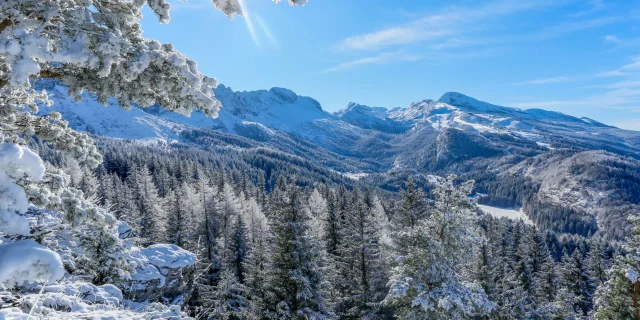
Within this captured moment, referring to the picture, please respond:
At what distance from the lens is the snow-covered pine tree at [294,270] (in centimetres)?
1795

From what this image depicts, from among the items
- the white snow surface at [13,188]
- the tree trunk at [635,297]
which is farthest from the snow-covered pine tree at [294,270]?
the white snow surface at [13,188]

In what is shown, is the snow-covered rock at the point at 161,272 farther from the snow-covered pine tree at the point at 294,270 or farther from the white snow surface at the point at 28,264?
the white snow surface at the point at 28,264

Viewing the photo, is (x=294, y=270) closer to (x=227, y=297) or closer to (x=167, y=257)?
(x=167, y=257)

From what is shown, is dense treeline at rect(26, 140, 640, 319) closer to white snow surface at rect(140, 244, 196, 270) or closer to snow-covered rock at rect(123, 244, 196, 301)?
snow-covered rock at rect(123, 244, 196, 301)

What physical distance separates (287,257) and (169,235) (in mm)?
19202

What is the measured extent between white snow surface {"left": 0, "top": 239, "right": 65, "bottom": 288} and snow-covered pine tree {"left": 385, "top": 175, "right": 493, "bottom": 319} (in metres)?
13.1

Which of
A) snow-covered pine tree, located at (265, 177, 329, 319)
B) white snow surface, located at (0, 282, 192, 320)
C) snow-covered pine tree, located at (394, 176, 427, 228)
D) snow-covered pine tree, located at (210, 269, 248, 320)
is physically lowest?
snow-covered pine tree, located at (210, 269, 248, 320)

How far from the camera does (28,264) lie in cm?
347

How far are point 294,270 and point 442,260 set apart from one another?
24.7 ft

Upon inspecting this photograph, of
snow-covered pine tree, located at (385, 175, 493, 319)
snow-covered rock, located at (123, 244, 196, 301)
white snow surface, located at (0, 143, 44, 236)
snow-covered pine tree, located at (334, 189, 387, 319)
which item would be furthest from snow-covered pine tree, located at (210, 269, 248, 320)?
white snow surface, located at (0, 143, 44, 236)

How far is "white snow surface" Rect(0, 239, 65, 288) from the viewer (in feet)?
11.2

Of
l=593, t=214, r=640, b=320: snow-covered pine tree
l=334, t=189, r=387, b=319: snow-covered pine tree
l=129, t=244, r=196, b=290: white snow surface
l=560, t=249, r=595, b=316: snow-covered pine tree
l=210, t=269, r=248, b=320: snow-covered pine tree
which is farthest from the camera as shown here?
l=560, t=249, r=595, b=316: snow-covered pine tree

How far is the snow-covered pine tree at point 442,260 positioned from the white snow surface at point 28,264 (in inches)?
515

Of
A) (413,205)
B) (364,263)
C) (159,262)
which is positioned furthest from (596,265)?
(159,262)
